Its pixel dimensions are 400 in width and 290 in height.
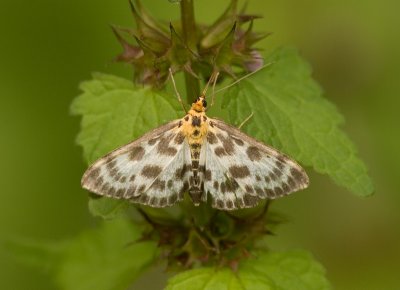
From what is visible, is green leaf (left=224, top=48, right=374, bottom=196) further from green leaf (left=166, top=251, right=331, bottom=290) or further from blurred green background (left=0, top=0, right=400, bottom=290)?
blurred green background (left=0, top=0, right=400, bottom=290)

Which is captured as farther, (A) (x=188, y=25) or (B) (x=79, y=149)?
(B) (x=79, y=149)

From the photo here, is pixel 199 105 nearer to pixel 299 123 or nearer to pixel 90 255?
pixel 299 123

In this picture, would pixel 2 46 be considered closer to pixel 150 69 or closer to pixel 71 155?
pixel 71 155

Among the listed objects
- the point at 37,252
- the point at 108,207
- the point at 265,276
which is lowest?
the point at 265,276

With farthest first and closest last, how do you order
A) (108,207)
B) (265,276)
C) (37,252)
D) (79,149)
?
1. (79,149)
2. (37,252)
3. (265,276)
4. (108,207)

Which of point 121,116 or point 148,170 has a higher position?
point 121,116

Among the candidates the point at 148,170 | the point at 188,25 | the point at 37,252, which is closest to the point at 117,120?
the point at 148,170

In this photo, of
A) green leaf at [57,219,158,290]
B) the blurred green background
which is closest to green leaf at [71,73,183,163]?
green leaf at [57,219,158,290]
